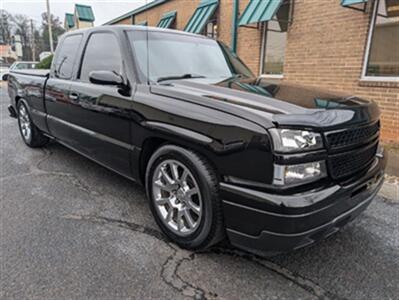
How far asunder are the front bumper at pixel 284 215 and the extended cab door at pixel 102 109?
129cm

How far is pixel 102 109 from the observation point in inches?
124

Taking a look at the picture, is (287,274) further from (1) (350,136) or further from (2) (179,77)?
(2) (179,77)

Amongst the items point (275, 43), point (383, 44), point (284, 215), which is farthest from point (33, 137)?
point (383, 44)

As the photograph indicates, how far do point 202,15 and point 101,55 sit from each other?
23.2 feet

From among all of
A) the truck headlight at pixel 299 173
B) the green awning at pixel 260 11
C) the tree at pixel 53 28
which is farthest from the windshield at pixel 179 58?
the tree at pixel 53 28

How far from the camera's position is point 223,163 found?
207cm

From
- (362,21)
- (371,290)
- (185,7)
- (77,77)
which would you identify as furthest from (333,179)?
(185,7)

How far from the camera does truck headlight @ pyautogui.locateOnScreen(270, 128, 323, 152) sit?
1.85m

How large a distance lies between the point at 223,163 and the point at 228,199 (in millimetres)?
237

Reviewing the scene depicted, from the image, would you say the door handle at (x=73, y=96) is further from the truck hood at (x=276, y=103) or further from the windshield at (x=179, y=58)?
the truck hood at (x=276, y=103)

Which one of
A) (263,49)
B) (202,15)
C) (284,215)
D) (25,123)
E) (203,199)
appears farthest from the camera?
(202,15)

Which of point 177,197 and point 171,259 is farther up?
point 177,197

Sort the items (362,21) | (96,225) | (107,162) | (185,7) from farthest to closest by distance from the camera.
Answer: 1. (185,7)
2. (362,21)
3. (107,162)
4. (96,225)

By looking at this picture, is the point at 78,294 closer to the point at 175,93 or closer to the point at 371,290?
the point at 175,93
